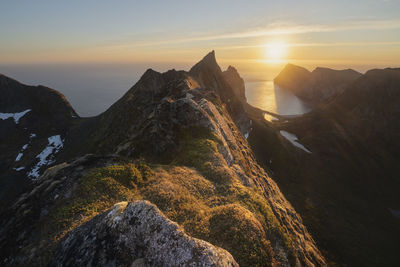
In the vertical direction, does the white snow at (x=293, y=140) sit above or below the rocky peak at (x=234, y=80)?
below

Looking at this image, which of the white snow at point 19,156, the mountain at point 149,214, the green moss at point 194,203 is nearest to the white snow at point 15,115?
the white snow at point 19,156

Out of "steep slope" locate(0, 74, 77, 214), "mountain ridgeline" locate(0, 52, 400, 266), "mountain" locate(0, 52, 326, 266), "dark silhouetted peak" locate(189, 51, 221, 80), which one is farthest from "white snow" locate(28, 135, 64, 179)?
"dark silhouetted peak" locate(189, 51, 221, 80)

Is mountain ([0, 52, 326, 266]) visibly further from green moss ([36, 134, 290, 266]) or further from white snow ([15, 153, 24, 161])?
white snow ([15, 153, 24, 161])

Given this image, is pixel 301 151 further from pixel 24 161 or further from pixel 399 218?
pixel 24 161

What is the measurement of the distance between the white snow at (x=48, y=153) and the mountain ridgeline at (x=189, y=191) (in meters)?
0.75

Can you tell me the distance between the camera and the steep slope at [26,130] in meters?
69.1

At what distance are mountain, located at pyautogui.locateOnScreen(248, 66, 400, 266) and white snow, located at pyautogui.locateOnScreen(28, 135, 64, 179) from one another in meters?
92.0

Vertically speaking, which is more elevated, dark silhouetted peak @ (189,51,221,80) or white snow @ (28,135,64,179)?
dark silhouetted peak @ (189,51,221,80)

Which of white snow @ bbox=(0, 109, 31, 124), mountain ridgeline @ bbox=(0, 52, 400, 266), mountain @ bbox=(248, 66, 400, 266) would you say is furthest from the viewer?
white snow @ bbox=(0, 109, 31, 124)

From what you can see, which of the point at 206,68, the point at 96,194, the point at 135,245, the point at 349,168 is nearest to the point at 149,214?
the point at 135,245

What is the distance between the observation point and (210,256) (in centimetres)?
1063

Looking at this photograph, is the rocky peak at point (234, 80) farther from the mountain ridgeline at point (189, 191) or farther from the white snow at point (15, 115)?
the white snow at point (15, 115)

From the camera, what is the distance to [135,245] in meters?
11.3

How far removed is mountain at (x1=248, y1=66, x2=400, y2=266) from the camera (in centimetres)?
5362
